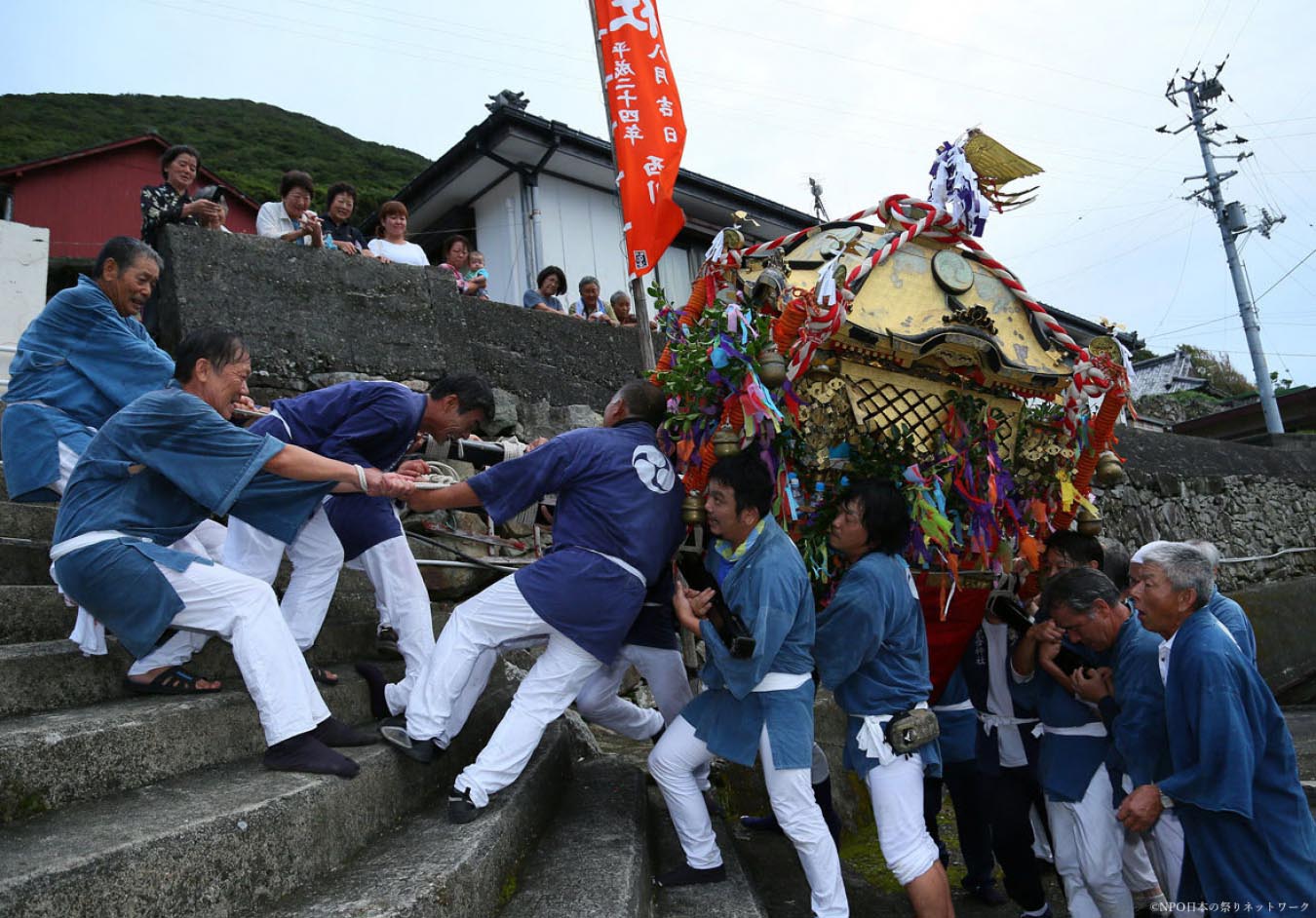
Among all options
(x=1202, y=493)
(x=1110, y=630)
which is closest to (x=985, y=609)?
(x=1110, y=630)

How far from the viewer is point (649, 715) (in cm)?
450

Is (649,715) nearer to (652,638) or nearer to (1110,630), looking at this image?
(652,638)

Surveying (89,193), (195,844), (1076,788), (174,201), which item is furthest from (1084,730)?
(89,193)

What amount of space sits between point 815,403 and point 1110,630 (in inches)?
62.7

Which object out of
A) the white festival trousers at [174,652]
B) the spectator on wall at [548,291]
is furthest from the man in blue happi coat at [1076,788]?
the spectator on wall at [548,291]

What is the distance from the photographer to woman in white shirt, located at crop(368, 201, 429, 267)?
7703 mm

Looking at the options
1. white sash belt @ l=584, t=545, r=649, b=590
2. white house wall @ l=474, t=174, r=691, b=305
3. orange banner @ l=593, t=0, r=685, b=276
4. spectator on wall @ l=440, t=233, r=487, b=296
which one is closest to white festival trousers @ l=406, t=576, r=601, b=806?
white sash belt @ l=584, t=545, r=649, b=590

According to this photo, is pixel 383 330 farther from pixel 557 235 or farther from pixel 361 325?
pixel 557 235

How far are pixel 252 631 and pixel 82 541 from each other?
0.65 metres

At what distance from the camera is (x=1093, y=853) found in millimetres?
3617

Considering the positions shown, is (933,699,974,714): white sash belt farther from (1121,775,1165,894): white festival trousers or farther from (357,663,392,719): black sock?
(357,663,392,719): black sock

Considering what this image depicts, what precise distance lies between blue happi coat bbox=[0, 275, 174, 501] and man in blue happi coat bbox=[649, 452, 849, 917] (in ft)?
9.51

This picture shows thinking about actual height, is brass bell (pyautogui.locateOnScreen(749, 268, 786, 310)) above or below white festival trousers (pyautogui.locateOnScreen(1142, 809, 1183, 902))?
above

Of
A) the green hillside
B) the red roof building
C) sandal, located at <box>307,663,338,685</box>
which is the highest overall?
the green hillside
